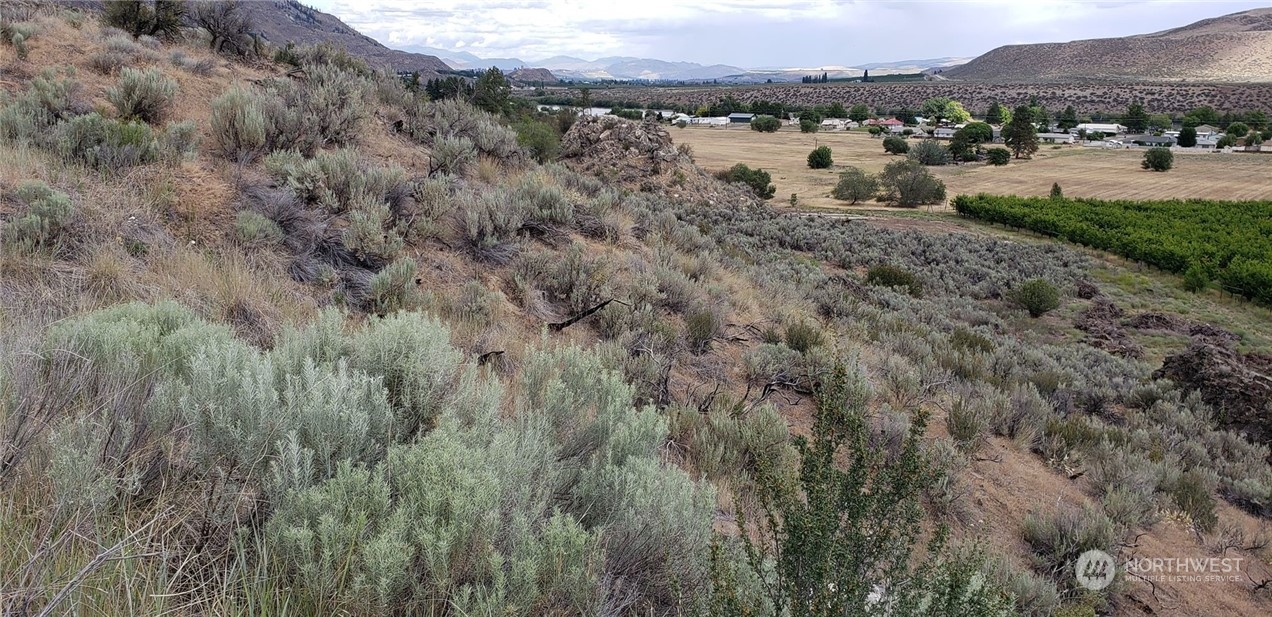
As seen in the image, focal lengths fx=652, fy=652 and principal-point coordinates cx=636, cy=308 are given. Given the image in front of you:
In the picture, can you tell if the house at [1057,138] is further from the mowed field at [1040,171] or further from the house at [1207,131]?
the house at [1207,131]

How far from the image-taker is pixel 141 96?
7.75 metres

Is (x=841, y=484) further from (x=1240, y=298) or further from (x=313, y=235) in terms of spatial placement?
(x=1240, y=298)

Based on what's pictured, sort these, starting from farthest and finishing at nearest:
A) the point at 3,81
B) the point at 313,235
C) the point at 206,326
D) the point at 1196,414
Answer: the point at 1196,414, the point at 3,81, the point at 313,235, the point at 206,326

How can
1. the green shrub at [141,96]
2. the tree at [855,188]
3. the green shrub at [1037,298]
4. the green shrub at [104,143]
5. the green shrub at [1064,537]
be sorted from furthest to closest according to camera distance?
the tree at [855,188] → the green shrub at [1037,298] → the green shrub at [141,96] → the green shrub at [104,143] → the green shrub at [1064,537]

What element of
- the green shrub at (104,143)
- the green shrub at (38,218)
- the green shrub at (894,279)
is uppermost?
the green shrub at (104,143)

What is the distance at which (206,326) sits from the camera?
3320 mm

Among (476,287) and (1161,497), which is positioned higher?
(476,287)

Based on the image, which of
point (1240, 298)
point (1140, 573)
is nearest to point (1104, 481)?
point (1140, 573)

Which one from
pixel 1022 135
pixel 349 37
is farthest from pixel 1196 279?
pixel 349 37

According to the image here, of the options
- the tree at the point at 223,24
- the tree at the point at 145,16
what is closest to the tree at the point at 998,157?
the tree at the point at 223,24

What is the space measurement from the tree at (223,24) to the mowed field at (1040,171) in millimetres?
35338

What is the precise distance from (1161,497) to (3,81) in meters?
13.1

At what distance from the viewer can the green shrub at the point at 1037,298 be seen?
57.9 feet

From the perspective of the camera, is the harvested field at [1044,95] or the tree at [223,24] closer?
the tree at [223,24]
